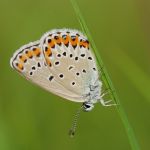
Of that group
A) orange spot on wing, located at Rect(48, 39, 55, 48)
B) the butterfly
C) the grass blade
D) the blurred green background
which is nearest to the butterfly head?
the butterfly

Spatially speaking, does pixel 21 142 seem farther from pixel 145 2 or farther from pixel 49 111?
pixel 145 2

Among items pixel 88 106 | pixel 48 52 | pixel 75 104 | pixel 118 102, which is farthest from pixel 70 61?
pixel 118 102

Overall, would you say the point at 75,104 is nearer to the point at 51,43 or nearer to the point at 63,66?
the point at 63,66

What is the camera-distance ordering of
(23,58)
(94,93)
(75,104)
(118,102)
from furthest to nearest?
(75,104) < (94,93) < (23,58) < (118,102)

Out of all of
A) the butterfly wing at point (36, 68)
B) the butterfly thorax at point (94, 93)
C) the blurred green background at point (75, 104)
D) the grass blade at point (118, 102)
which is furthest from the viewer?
the blurred green background at point (75, 104)

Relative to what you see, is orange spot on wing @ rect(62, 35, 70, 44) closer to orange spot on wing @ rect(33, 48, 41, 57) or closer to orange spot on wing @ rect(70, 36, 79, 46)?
orange spot on wing @ rect(70, 36, 79, 46)

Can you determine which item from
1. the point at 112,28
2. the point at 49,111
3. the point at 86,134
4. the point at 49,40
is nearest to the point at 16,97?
the point at 49,111

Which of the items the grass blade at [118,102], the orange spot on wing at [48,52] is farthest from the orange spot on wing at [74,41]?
the grass blade at [118,102]

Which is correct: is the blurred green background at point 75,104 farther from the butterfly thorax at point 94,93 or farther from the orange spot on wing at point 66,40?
the orange spot on wing at point 66,40
